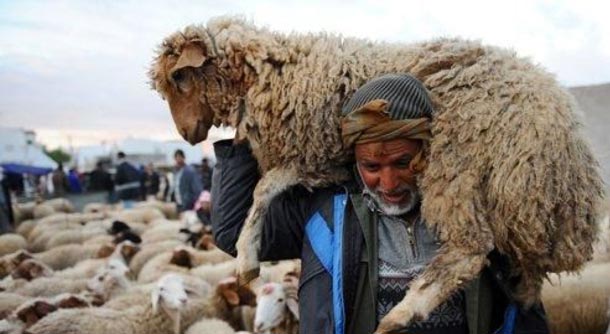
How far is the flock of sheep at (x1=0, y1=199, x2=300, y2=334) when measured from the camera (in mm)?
4734

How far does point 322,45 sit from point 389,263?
63 cm

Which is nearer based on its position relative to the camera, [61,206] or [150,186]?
Answer: [61,206]

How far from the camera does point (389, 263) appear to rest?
169cm

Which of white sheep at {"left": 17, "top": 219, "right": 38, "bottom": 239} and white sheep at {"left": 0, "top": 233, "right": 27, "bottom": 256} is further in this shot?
white sheep at {"left": 17, "top": 219, "right": 38, "bottom": 239}

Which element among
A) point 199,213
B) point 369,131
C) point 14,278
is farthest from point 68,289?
point 369,131

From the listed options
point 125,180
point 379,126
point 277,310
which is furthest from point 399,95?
point 125,180

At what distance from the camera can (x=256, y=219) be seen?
180 centimetres

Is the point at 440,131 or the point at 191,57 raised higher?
the point at 191,57

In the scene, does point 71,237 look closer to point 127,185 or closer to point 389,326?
point 127,185

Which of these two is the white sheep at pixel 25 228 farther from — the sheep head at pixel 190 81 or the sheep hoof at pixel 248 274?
the sheep hoof at pixel 248 274

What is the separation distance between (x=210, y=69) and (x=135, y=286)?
487 cm

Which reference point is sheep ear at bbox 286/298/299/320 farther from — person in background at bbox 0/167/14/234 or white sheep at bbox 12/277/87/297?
person in background at bbox 0/167/14/234

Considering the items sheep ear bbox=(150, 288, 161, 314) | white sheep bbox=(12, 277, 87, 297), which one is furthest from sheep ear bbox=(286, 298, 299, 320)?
white sheep bbox=(12, 277, 87, 297)

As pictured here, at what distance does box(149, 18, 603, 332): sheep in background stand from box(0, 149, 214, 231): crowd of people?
2.44m
